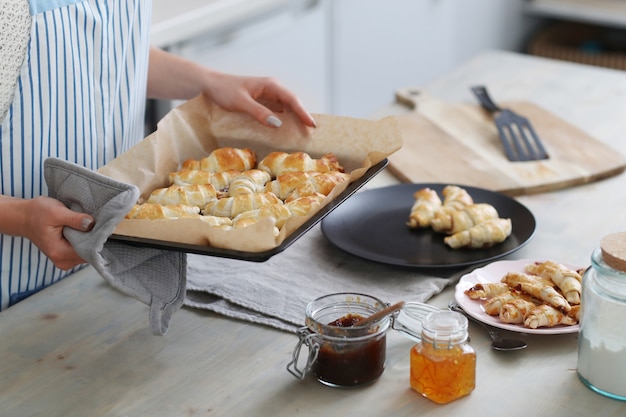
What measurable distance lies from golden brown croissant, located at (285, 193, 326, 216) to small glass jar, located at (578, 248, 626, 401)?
0.39 m

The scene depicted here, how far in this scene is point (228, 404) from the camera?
1.14 m

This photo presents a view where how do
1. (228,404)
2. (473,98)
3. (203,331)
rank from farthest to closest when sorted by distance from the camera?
1. (473,98)
2. (203,331)
3. (228,404)

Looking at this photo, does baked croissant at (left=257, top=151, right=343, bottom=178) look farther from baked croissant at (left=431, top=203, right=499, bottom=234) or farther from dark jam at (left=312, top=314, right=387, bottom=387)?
dark jam at (left=312, top=314, right=387, bottom=387)

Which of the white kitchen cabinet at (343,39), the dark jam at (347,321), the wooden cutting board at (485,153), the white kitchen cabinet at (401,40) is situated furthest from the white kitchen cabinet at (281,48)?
the dark jam at (347,321)

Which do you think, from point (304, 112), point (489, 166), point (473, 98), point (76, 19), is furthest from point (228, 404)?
point (473, 98)

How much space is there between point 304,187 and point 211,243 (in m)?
0.24

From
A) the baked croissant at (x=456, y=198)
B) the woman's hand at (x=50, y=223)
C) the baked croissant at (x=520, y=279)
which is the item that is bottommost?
the baked croissant at (x=456, y=198)

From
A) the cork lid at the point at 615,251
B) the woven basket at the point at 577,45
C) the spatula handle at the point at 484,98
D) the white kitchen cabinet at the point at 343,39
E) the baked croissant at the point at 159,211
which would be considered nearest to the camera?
the cork lid at the point at 615,251

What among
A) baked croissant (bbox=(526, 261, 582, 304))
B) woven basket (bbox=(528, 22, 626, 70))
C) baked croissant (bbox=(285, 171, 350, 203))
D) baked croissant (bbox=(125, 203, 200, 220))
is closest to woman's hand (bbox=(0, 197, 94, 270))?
baked croissant (bbox=(125, 203, 200, 220))

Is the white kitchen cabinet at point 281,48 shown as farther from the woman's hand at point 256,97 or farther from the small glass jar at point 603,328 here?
the small glass jar at point 603,328

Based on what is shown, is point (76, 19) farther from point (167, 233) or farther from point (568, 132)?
point (568, 132)

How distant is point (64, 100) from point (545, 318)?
2.74 ft

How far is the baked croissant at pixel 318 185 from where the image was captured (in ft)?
4.48

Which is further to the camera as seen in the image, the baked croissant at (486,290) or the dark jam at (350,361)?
the baked croissant at (486,290)
